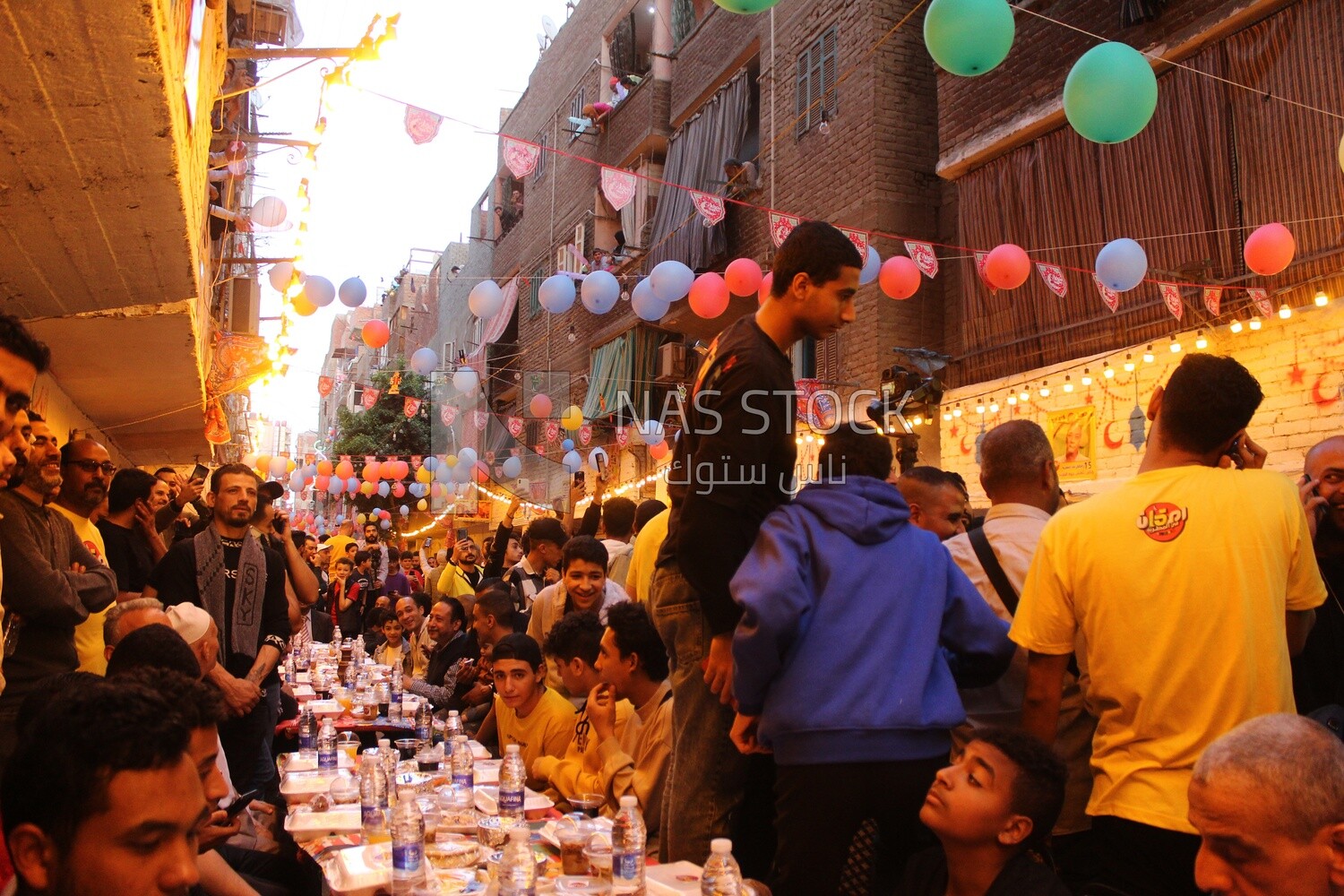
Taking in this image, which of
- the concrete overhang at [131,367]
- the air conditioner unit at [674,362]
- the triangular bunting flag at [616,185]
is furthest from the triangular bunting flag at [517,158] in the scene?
the air conditioner unit at [674,362]

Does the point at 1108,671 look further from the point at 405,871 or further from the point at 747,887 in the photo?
the point at 405,871

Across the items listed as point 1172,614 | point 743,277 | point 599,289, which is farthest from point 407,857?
point 599,289

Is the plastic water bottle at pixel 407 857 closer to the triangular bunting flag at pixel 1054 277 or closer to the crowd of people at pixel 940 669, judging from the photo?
the crowd of people at pixel 940 669

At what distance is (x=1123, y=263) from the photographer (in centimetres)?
773

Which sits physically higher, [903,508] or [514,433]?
[514,433]

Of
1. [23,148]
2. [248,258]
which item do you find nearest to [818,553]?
[23,148]

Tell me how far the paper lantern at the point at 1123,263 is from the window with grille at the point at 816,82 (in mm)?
6685

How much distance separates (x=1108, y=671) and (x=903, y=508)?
0.72m

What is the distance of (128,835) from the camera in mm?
2002

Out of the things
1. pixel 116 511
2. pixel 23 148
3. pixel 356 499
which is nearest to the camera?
pixel 23 148

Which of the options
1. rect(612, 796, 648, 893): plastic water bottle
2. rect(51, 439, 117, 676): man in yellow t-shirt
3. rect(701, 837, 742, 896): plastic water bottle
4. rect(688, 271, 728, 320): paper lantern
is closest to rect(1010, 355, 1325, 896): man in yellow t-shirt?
rect(701, 837, 742, 896): plastic water bottle

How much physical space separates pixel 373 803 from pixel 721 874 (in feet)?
6.00

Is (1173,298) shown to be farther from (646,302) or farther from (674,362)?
(674,362)

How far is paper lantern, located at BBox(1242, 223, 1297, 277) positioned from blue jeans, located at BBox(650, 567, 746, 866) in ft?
19.0
